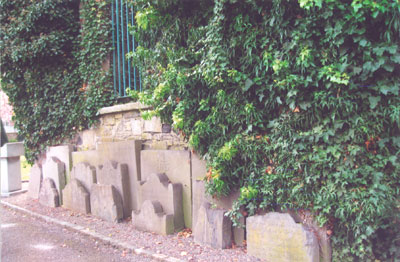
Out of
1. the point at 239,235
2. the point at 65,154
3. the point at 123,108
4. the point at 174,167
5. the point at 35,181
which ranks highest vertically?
the point at 123,108

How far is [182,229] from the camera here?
13.8 feet

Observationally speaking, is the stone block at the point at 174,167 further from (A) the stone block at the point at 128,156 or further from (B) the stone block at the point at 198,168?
(A) the stone block at the point at 128,156

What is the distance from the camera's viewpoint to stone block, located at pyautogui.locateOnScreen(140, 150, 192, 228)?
164 inches

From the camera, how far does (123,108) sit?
17.2 feet

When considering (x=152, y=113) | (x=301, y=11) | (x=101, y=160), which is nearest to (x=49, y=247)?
(x=101, y=160)

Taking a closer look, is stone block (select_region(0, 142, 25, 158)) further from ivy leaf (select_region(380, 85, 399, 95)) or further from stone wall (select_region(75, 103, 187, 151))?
ivy leaf (select_region(380, 85, 399, 95))

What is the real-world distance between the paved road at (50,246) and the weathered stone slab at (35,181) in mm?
1561

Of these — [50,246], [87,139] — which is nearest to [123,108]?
[87,139]

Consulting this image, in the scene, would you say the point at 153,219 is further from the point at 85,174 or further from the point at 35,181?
the point at 35,181

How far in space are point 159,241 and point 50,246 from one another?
4.96 feet

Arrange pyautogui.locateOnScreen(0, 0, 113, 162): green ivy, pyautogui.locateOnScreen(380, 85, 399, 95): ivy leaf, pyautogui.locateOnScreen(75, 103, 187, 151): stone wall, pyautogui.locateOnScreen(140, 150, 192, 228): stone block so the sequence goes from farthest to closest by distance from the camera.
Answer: pyautogui.locateOnScreen(0, 0, 113, 162): green ivy < pyautogui.locateOnScreen(75, 103, 187, 151): stone wall < pyautogui.locateOnScreen(140, 150, 192, 228): stone block < pyautogui.locateOnScreen(380, 85, 399, 95): ivy leaf

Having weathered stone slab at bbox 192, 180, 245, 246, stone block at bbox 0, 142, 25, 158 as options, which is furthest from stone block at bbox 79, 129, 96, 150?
weathered stone slab at bbox 192, 180, 245, 246

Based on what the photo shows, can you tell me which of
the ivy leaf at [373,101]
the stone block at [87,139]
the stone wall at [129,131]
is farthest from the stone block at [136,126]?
the ivy leaf at [373,101]

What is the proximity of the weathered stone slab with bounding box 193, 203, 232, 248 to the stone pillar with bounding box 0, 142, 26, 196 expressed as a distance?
572cm
